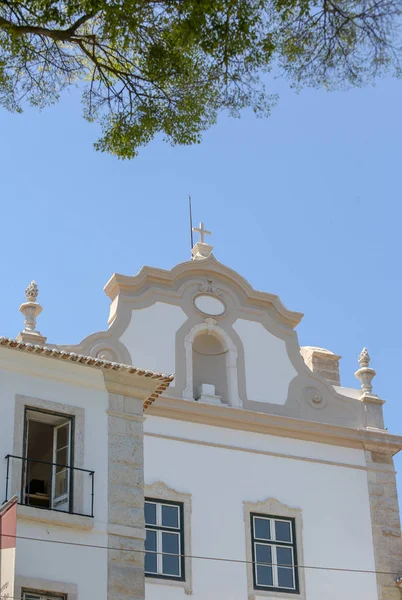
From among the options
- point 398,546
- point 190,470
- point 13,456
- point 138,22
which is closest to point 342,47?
point 138,22

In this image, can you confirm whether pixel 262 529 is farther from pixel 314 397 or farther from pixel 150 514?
pixel 314 397

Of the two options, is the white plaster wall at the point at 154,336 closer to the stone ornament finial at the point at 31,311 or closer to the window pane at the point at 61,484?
the stone ornament finial at the point at 31,311

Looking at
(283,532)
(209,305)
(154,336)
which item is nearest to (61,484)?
(283,532)

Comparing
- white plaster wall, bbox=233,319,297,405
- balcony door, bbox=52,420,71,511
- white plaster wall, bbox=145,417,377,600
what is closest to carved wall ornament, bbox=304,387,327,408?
white plaster wall, bbox=233,319,297,405

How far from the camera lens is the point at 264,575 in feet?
75.9

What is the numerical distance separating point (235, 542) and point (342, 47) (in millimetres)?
10856

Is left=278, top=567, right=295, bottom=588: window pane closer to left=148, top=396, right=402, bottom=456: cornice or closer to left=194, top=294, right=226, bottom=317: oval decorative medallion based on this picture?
left=148, top=396, right=402, bottom=456: cornice

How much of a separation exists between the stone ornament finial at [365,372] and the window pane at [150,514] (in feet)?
17.9

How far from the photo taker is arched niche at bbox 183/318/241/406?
2494 cm

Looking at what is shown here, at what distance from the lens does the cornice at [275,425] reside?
23922 millimetres

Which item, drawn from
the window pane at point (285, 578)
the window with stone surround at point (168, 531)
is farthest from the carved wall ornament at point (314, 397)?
the window with stone surround at point (168, 531)

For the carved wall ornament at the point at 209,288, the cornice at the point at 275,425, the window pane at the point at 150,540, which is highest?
the carved wall ornament at the point at 209,288

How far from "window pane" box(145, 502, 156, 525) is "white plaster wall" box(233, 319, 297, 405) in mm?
3212

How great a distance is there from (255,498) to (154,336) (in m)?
3.38
